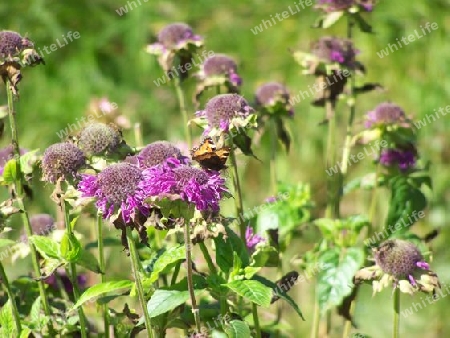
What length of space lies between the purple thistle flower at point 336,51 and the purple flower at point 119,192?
826 millimetres

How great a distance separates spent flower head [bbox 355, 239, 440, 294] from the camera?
4.24ft

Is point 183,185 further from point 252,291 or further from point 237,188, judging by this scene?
point 237,188

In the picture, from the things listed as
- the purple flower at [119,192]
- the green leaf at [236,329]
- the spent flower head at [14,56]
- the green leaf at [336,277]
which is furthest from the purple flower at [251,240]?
Answer: the spent flower head at [14,56]

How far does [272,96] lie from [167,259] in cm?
68

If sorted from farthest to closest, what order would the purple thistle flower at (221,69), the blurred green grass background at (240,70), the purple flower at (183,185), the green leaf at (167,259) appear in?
the blurred green grass background at (240,70), the purple thistle flower at (221,69), the green leaf at (167,259), the purple flower at (183,185)

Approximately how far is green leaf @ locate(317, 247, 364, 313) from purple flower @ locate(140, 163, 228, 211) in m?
0.48

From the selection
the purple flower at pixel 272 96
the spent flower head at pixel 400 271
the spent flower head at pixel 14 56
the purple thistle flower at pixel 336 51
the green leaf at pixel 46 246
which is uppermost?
the spent flower head at pixel 14 56

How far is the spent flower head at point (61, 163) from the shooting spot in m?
1.18

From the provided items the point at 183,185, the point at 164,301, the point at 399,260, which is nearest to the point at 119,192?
the point at 183,185

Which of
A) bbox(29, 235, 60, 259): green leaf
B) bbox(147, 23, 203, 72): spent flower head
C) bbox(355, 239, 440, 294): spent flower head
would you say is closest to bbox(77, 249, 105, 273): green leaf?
bbox(29, 235, 60, 259): green leaf

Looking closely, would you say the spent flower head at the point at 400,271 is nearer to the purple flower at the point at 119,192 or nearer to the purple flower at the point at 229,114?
the purple flower at the point at 229,114

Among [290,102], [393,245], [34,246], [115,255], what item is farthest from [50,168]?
[115,255]

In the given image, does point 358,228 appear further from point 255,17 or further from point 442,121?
point 255,17

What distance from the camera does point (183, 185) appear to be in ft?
3.40
